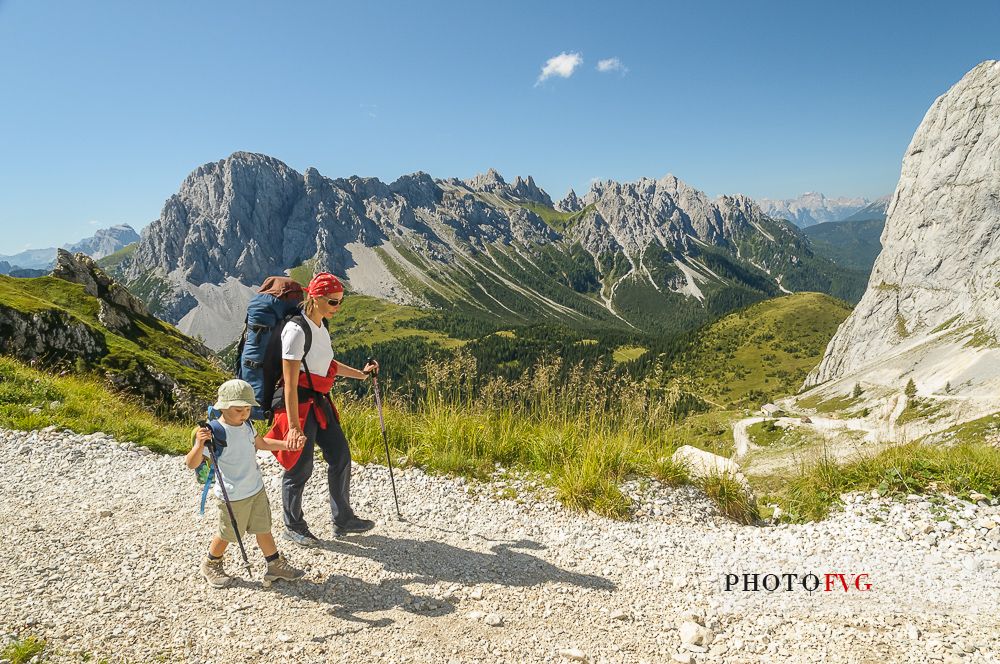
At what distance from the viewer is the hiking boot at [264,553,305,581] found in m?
5.74

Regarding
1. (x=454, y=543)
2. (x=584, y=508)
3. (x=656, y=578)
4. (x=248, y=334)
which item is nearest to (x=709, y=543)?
(x=656, y=578)

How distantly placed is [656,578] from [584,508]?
1795 mm

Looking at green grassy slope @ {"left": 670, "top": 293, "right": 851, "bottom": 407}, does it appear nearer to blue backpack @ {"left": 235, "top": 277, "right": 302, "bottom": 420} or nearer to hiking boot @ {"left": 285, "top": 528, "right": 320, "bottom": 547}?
hiking boot @ {"left": 285, "top": 528, "right": 320, "bottom": 547}

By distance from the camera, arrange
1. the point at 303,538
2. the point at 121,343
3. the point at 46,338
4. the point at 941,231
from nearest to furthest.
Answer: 1. the point at 303,538
2. the point at 46,338
3. the point at 121,343
4. the point at 941,231

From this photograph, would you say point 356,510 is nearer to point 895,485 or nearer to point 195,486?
point 195,486

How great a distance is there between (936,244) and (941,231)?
12.9 feet

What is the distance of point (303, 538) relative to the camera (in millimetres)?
6746

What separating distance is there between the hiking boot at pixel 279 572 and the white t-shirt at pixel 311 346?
2444 mm

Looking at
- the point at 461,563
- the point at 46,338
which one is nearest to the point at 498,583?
the point at 461,563

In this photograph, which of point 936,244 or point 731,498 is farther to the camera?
point 936,244

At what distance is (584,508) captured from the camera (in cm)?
771

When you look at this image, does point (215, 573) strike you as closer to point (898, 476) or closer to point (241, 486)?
point (241, 486)

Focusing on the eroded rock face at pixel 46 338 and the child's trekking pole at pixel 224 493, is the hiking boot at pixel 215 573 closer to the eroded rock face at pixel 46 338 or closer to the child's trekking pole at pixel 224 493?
the child's trekking pole at pixel 224 493

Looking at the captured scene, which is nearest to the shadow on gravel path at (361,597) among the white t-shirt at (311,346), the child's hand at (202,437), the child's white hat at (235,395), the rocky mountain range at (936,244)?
the child's hand at (202,437)
